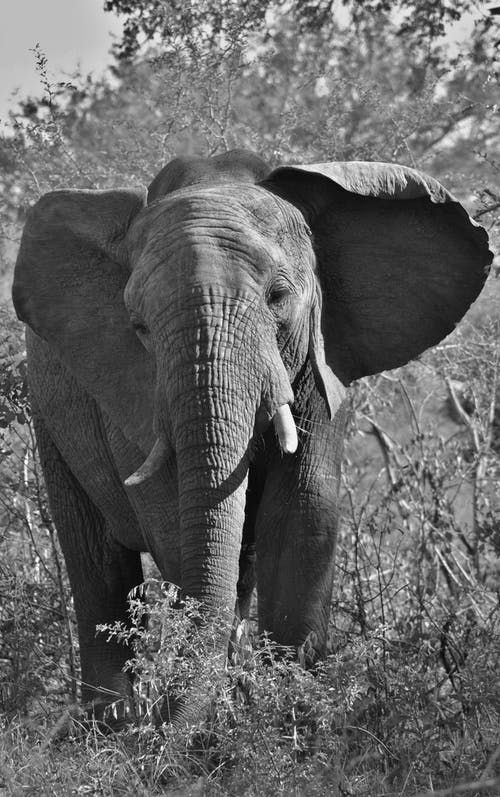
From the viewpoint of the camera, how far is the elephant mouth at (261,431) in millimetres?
4484

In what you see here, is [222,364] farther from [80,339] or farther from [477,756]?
[477,756]

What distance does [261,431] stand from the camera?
4.52m

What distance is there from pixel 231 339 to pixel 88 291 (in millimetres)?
1094

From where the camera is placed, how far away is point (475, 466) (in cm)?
764

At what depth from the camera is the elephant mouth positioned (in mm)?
4484

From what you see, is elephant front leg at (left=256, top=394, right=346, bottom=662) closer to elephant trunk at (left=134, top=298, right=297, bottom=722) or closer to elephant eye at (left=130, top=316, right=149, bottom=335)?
elephant trunk at (left=134, top=298, right=297, bottom=722)

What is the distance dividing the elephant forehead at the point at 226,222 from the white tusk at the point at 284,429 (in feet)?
1.66

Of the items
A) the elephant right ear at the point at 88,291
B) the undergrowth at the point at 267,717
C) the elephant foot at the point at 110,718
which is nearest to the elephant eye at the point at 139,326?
the elephant right ear at the point at 88,291

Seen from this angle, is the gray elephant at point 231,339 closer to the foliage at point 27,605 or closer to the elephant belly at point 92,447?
the elephant belly at point 92,447

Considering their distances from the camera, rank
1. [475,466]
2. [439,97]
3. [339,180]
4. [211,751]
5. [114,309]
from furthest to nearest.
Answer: [439,97], [475,466], [114,309], [339,180], [211,751]

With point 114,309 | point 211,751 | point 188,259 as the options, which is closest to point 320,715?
point 211,751

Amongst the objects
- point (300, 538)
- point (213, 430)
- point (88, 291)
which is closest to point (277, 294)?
point (213, 430)

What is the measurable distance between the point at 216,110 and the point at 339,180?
3116 mm

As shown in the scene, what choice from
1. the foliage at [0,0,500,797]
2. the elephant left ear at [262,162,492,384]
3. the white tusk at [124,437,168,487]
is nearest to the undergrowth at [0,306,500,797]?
the foliage at [0,0,500,797]
